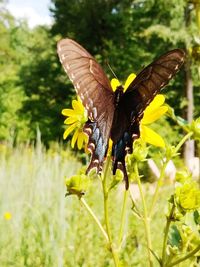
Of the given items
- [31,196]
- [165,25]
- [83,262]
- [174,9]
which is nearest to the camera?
[83,262]

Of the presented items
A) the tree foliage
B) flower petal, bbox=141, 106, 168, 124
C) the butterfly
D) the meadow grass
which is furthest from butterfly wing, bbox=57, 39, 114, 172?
the tree foliage

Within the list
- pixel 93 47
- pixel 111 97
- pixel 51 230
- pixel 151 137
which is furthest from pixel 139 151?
pixel 93 47

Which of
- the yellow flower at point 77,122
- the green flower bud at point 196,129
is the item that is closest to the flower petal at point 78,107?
the yellow flower at point 77,122

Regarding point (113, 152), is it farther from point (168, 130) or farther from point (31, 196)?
point (168, 130)

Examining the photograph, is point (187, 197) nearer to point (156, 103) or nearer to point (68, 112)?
point (156, 103)

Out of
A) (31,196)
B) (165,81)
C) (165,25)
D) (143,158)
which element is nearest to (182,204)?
(143,158)

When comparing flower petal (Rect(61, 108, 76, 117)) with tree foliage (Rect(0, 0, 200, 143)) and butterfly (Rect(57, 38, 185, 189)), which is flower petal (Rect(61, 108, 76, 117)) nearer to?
butterfly (Rect(57, 38, 185, 189))
